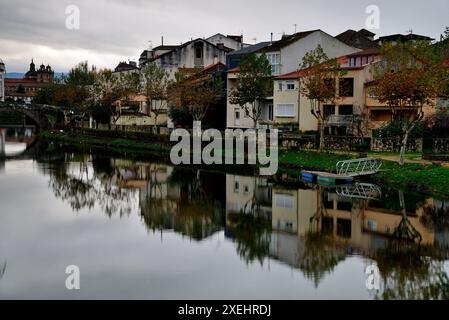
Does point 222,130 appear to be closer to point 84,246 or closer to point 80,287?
point 84,246

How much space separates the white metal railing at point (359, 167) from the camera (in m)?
34.7

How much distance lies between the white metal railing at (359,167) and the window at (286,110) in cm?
1718

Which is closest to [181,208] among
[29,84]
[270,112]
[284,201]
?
[284,201]

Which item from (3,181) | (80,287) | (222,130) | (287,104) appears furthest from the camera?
(222,130)

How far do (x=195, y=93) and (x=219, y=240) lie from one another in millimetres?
37594

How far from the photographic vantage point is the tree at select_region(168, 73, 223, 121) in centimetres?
5712

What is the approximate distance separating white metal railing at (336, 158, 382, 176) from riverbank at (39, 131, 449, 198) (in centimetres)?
49

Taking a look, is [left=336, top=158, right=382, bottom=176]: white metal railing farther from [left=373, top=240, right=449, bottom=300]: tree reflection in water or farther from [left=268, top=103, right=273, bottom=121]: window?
[left=268, top=103, right=273, bottom=121]: window

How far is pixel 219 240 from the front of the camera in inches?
824

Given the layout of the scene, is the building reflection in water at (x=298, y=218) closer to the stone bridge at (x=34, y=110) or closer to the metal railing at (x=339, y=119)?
the metal railing at (x=339, y=119)
